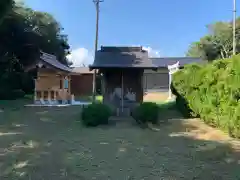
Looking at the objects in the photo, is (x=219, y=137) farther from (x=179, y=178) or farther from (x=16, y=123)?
(x=16, y=123)

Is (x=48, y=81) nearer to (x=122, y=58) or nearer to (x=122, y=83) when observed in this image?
(x=122, y=58)

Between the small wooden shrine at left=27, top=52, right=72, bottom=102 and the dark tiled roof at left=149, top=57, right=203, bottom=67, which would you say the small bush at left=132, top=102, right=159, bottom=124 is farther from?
the dark tiled roof at left=149, top=57, right=203, bottom=67

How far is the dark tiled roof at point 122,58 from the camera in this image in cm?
1295

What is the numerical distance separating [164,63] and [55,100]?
19.1 m

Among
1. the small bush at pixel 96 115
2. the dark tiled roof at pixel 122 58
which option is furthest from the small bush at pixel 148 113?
the dark tiled roof at pixel 122 58

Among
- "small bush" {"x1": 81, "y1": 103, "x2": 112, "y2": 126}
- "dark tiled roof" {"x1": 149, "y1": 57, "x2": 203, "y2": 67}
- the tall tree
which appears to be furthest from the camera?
the tall tree

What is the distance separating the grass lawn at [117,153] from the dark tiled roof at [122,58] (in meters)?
3.54

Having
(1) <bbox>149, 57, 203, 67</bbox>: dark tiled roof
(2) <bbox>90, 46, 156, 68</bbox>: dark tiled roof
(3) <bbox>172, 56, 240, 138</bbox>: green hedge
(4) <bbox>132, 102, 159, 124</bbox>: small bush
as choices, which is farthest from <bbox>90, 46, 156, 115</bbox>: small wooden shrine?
(1) <bbox>149, 57, 203, 67</bbox>: dark tiled roof

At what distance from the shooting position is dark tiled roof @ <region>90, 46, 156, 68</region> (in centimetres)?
1295

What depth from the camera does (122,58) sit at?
13773mm

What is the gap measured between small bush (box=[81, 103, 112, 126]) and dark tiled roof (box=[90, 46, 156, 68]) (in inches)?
113

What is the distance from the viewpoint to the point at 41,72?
20156mm

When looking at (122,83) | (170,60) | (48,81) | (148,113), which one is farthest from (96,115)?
(170,60)

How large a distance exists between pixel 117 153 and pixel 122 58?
24.9 ft
